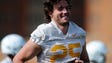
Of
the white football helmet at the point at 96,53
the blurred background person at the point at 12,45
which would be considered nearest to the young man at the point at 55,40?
the blurred background person at the point at 12,45

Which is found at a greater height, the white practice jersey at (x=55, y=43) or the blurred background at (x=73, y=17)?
the white practice jersey at (x=55, y=43)

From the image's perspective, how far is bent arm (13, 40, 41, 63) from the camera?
20.0 feet

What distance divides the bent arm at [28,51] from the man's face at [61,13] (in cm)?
28

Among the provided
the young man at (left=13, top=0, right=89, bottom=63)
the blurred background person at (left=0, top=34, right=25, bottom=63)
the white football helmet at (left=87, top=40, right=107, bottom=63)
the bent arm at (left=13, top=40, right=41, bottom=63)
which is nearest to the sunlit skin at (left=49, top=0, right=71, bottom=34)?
the young man at (left=13, top=0, right=89, bottom=63)

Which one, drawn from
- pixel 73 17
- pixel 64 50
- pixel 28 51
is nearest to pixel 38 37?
pixel 28 51

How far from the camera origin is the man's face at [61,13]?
20.3 feet

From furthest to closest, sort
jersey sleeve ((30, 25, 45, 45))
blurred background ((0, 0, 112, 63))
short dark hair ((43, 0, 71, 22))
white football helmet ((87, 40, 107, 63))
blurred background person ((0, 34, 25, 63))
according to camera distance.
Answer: blurred background ((0, 0, 112, 63))
white football helmet ((87, 40, 107, 63))
blurred background person ((0, 34, 25, 63))
short dark hair ((43, 0, 71, 22))
jersey sleeve ((30, 25, 45, 45))

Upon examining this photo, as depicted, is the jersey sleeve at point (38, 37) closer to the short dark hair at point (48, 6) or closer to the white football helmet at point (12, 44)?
the short dark hair at point (48, 6)

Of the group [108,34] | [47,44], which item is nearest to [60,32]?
[47,44]

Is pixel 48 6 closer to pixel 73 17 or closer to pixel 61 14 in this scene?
pixel 61 14

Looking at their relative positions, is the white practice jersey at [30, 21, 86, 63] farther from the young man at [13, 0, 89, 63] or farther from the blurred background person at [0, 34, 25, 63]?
the blurred background person at [0, 34, 25, 63]

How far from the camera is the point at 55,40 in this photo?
6.17 m

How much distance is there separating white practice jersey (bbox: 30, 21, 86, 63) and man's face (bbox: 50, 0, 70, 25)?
0.05 m

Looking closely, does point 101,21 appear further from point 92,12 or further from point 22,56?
point 22,56
